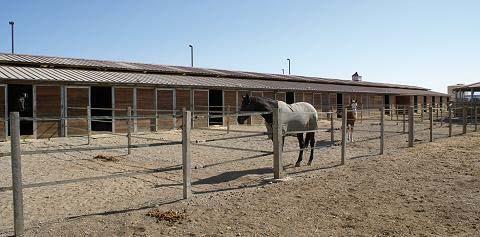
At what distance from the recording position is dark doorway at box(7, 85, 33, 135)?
15059mm

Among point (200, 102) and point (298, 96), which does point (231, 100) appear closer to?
point (200, 102)

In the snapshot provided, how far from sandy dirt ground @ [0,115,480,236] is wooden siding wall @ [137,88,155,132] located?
27.4 feet

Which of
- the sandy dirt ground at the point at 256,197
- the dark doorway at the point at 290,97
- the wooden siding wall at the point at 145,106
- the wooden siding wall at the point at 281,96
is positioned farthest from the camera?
the dark doorway at the point at 290,97

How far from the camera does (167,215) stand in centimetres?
500

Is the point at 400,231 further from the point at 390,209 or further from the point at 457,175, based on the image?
the point at 457,175

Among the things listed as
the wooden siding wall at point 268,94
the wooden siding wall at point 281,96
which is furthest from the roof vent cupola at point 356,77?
the wooden siding wall at point 268,94

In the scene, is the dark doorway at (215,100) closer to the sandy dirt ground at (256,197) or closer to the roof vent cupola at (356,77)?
the sandy dirt ground at (256,197)

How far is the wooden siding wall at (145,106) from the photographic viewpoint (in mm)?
18359

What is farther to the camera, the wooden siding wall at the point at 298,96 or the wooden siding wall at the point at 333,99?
the wooden siding wall at the point at 333,99

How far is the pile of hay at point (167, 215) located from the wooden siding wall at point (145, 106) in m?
13.4

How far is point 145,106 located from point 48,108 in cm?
432

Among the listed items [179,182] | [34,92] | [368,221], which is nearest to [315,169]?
[179,182]

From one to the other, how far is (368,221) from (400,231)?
434mm

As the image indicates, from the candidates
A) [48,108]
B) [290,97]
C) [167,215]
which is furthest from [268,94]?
[167,215]
